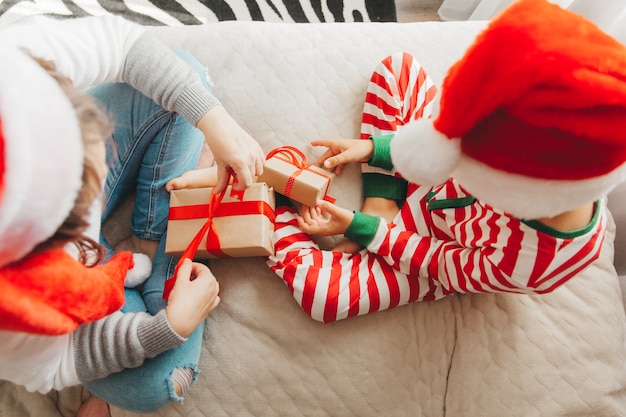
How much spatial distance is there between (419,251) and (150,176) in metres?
0.54

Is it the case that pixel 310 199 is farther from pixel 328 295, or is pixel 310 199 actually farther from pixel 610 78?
pixel 610 78

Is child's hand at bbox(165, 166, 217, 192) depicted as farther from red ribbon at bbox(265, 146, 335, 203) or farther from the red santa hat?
the red santa hat

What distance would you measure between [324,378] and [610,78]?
2.16 feet

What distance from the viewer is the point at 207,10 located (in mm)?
1354

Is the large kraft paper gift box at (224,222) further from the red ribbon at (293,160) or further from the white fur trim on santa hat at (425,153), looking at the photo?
the white fur trim on santa hat at (425,153)

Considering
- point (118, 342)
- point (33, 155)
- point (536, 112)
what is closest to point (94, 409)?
point (118, 342)

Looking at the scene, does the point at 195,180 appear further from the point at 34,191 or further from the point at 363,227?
the point at 34,191

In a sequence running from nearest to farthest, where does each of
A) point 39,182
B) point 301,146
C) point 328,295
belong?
point 39,182 < point 328,295 < point 301,146

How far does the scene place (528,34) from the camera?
425 millimetres

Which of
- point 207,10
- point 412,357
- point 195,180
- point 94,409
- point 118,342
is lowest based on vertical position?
point 94,409

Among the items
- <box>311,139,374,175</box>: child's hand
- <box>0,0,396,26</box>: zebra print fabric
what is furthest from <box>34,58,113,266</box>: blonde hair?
<box>0,0,396,26</box>: zebra print fabric

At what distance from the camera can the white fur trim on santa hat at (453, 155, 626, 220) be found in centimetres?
48

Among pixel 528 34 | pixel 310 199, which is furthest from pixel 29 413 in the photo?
pixel 528 34

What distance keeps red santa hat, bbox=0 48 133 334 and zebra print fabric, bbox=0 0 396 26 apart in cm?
101
